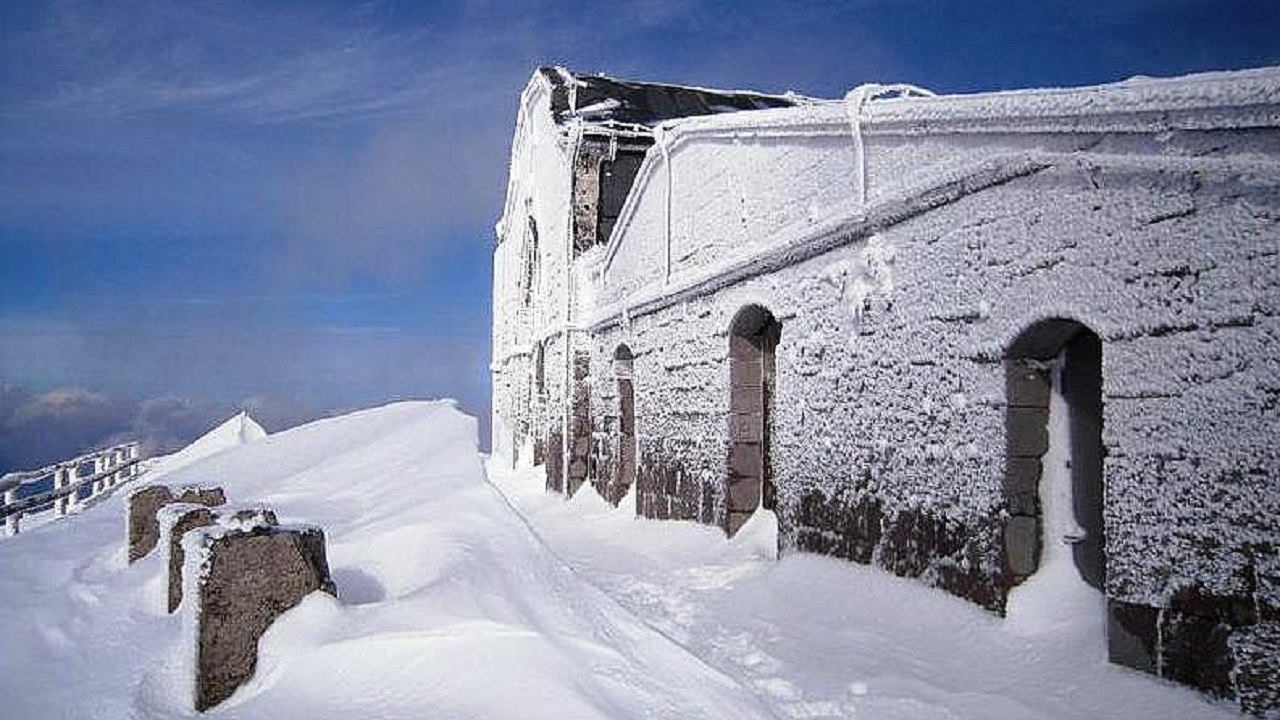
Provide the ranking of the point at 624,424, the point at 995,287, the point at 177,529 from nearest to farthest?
1. the point at 177,529
2. the point at 995,287
3. the point at 624,424

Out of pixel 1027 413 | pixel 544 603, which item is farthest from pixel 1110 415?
pixel 544 603

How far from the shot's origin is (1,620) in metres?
4.07

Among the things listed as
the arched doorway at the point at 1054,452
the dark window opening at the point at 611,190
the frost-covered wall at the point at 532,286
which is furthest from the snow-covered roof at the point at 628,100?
the arched doorway at the point at 1054,452

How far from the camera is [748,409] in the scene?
7.48m

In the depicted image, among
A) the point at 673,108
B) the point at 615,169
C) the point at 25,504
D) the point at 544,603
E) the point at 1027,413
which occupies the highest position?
the point at 673,108

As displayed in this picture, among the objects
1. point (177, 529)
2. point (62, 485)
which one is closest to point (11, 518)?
point (62, 485)

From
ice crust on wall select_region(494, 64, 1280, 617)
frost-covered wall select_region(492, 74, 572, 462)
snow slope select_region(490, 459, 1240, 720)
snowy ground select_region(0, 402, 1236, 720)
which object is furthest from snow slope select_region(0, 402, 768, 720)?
frost-covered wall select_region(492, 74, 572, 462)

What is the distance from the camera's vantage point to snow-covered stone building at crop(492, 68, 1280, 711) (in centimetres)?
326

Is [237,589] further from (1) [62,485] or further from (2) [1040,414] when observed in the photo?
(1) [62,485]

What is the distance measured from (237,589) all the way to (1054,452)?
13.2 feet

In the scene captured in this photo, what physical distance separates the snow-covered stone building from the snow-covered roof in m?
5.14

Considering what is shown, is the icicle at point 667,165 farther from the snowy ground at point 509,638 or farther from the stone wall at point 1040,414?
the snowy ground at point 509,638

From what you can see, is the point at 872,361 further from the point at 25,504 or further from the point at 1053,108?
the point at 25,504

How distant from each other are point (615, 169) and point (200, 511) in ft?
31.2
